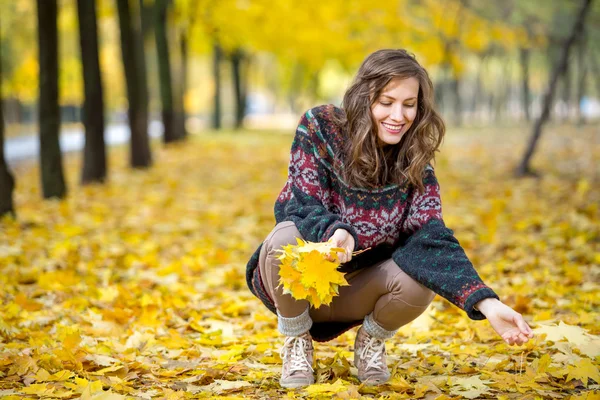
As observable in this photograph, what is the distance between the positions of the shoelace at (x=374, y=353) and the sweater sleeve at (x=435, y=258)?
0.40m

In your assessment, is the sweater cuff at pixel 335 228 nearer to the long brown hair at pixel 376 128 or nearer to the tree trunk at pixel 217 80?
the long brown hair at pixel 376 128

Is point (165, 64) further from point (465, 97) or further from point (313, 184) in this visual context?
point (465, 97)

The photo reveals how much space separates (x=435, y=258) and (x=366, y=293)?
1.19ft

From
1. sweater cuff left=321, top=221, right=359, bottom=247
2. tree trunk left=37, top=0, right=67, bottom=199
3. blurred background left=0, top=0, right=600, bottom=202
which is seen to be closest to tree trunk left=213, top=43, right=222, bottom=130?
blurred background left=0, top=0, right=600, bottom=202

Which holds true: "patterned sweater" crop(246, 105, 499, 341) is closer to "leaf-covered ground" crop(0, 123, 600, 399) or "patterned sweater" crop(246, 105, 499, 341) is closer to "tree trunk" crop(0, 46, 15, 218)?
"leaf-covered ground" crop(0, 123, 600, 399)

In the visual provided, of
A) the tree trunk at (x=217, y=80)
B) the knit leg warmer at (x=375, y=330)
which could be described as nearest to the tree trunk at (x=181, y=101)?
the tree trunk at (x=217, y=80)

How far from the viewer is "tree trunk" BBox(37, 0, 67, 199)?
28.6ft

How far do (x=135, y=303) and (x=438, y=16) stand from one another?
17.3 m

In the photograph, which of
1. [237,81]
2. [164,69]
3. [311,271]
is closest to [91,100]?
[164,69]

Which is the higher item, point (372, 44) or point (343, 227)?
point (372, 44)

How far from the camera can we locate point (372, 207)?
119 inches

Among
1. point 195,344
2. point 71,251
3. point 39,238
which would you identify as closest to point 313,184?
point 195,344

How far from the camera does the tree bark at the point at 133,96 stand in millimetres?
12664

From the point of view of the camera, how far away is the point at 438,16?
1988 centimetres
